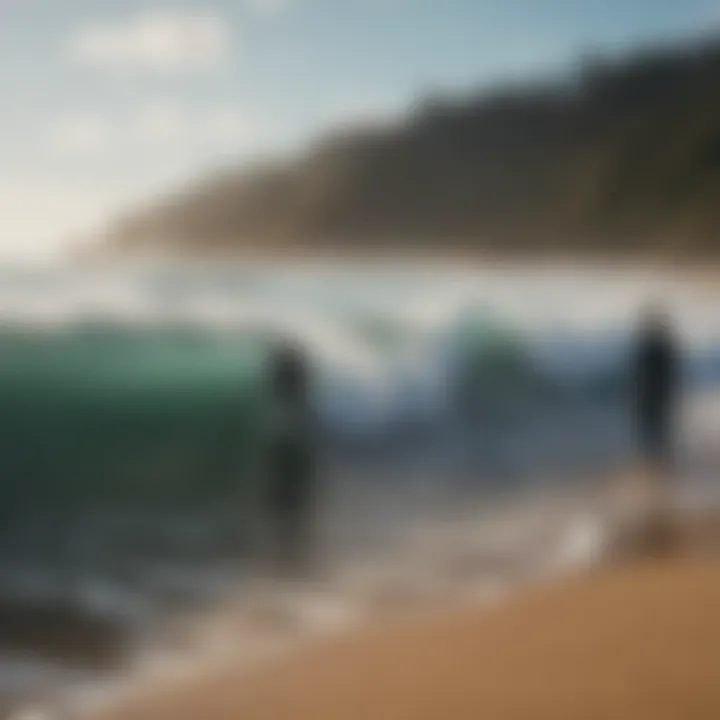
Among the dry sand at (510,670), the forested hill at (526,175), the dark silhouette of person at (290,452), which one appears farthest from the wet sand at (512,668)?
the forested hill at (526,175)

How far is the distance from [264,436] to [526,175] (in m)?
0.50

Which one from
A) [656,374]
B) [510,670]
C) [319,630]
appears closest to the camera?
[510,670]

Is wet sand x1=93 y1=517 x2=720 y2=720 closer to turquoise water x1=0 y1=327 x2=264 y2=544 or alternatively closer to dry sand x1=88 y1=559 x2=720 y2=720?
dry sand x1=88 y1=559 x2=720 y2=720

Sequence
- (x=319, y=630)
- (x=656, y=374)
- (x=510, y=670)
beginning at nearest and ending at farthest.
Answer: (x=510, y=670)
(x=319, y=630)
(x=656, y=374)

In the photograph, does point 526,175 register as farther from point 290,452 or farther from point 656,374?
point 290,452

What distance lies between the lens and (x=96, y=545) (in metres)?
1.42

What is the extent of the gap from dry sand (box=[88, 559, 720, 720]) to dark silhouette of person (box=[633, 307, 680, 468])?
233 mm

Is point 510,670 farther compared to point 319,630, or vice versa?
point 319,630

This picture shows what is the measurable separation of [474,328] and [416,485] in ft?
0.75

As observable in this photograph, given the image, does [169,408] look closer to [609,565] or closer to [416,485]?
[416,485]

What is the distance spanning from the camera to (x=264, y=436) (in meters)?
1.49

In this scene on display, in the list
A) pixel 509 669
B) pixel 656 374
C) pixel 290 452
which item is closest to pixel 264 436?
pixel 290 452

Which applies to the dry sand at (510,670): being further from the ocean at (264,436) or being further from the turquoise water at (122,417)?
the turquoise water at (122,417)

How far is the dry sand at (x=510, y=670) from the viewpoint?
1.27m
